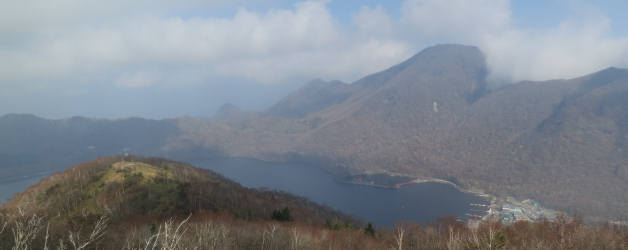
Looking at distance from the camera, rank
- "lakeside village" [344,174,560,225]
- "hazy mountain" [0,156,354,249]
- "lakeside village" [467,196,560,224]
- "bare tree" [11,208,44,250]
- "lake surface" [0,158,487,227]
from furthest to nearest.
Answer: "lake surface" [0,158,487,227] < "lakeside village" [467,196,560,224] < "lakeside village" [344,174,560,225] < "hazy mountain" [0,156,354,249] < "bare tree" [11,208,44,250]

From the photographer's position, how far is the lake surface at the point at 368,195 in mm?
111663

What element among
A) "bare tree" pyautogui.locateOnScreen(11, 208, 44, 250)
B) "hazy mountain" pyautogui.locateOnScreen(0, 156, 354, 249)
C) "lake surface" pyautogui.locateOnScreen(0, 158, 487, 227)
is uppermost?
"bare tree" pyautogui.locateOnScreen(11, 208, 44, 250)

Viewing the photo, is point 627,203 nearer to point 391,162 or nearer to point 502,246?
point 391,162

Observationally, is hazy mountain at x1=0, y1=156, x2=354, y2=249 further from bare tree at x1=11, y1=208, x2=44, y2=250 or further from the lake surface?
the lake surface

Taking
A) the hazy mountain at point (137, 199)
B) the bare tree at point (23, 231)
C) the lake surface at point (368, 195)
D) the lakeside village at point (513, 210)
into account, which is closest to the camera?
the bare tree at point (23, 231)

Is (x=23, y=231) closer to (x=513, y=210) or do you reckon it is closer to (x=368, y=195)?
(x=513, y=210)

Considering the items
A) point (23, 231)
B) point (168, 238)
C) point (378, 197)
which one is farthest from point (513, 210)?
point (23, 231)

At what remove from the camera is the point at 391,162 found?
656 ft

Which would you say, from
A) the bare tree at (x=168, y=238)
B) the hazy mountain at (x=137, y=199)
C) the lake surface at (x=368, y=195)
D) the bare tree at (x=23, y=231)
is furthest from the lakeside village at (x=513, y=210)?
the bare tree at (x=23, y=231)

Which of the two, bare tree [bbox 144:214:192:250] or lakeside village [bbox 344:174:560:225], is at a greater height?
bare tree [bbox 144:214:192:250]

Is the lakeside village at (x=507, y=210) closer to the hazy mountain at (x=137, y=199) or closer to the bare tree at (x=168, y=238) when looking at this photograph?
the hazy mountain at (x=137, y=199)

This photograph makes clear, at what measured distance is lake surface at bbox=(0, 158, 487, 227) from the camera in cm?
11166

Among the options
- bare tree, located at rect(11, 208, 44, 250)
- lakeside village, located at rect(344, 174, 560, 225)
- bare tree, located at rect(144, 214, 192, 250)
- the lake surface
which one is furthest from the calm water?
bare tree, located at rect(11, 208, 44, 250)


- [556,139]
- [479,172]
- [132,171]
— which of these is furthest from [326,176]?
[556,139]
